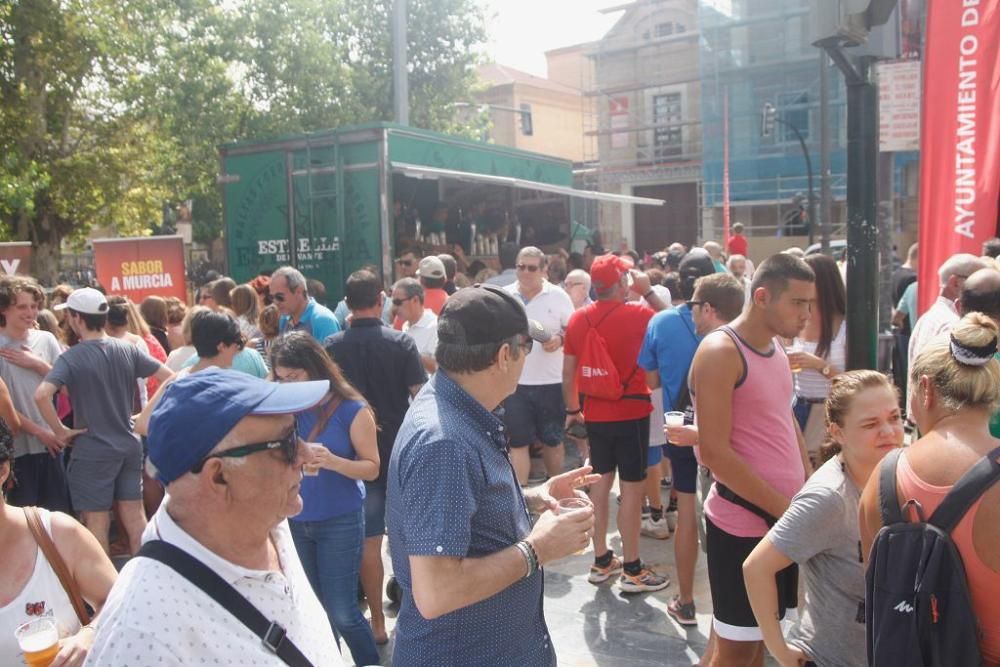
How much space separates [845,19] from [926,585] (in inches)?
88.0

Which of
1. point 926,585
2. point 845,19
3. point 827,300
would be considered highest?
point 845,19

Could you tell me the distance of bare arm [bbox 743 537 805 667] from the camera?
2.48 m

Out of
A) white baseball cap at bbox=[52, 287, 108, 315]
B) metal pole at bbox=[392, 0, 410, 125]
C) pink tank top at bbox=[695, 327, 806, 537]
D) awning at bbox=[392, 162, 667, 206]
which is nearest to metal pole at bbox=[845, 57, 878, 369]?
pink tank top at bbox=[695, 327, 806, 537]

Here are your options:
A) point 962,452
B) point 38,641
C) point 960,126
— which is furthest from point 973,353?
point 960,126

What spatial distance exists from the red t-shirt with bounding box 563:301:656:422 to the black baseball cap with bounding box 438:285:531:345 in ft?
9.47

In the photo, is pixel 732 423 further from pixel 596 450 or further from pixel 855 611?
pixel 596 450

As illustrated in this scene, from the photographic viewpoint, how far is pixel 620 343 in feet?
16.8

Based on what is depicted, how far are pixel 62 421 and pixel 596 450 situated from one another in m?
3.50

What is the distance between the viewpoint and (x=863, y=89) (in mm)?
3428

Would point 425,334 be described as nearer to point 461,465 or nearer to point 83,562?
point 83,562

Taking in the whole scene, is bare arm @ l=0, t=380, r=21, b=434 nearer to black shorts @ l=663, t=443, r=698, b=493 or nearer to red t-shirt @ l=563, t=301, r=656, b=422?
red t-shirt @ l=563, t=301, r=656, b=422

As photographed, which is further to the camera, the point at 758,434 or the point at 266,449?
the point at 758,434

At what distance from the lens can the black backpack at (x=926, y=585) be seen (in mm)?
1929

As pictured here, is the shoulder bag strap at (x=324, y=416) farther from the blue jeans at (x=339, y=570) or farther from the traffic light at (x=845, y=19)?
the traffic light at (x=845, y=19)
